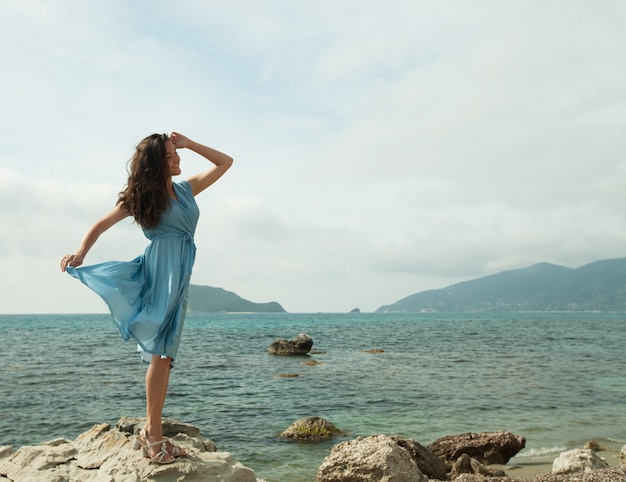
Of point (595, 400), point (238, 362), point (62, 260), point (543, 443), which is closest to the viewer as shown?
point (62, 260)

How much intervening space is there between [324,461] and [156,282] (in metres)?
5.06

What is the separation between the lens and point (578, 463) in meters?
8.80

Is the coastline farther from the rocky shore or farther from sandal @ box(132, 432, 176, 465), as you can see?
sandal @ box(132, 432, 176, 465)

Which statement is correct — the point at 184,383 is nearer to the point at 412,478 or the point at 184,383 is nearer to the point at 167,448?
the point at 412,478

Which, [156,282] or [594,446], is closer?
[156,282]

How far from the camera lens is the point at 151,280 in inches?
200

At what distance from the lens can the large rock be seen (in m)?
4.85

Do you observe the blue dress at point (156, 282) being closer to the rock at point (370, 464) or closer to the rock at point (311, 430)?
the rock at point (370, 464)

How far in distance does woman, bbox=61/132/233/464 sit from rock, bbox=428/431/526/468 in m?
7.21

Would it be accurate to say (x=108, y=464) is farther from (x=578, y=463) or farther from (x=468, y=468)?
(x=578, y=463)

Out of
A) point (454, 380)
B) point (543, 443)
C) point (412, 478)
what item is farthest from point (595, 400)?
point (412, 478)

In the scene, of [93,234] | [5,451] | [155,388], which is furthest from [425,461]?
[93,234]

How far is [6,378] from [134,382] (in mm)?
6340

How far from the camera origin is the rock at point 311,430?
515 inches
